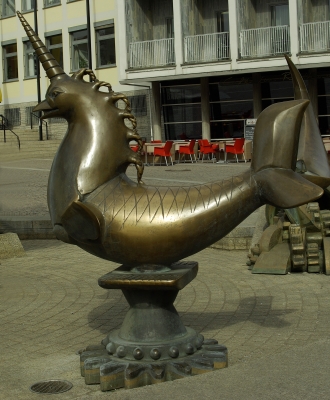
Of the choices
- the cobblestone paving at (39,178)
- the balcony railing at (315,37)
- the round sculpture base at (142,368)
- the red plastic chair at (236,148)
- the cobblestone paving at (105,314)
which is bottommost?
the cobblestone paving at (105,314)

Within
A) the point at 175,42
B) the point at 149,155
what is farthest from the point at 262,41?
the point at 149,155

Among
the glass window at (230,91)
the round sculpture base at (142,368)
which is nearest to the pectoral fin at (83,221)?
the round sculpture base at (142,368)

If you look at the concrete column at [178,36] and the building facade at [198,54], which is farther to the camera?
the concrete column at [178,36]

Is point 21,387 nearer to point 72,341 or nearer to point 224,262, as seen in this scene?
point 72,341

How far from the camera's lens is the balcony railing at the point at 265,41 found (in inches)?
1094

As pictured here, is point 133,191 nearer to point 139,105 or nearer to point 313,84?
point 313,84

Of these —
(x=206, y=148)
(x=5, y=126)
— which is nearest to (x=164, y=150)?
(x=206, y=148)

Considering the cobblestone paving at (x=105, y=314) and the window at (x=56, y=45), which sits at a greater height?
the window at (x=56, y=45)

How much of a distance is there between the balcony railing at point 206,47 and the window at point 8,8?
13.1m

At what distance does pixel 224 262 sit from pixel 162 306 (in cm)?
441

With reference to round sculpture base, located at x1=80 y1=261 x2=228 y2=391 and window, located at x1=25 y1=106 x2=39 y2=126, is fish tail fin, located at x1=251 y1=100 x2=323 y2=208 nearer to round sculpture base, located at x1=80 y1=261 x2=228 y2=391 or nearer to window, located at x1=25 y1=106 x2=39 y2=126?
round sculpture base, located at x1=80 y1=261 x2=228 y2=391

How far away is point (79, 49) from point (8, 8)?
6.02 metres

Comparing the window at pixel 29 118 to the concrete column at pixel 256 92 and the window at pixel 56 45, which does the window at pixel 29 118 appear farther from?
the concrete column at pixel 256 92

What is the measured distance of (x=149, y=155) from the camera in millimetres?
28391
